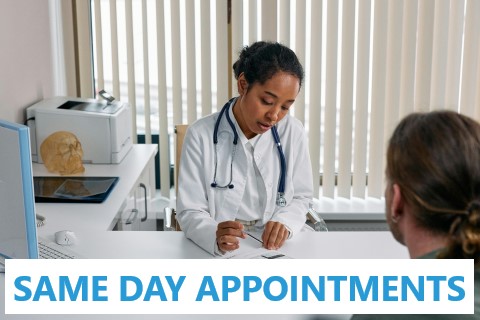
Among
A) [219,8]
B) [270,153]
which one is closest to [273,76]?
[270,153]

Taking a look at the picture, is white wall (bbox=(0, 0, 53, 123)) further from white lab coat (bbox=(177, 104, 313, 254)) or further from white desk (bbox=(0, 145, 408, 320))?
white lab coat (bbox=(177, 104, 313, 254))

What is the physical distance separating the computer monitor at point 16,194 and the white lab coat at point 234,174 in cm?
55

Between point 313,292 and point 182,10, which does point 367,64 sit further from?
point 313,292

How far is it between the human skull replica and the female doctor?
722mm

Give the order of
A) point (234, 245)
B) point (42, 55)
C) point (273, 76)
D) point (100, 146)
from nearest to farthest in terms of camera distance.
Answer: point (234, 245)
point (273, 76)
point (100, 146)
point (42, 55)

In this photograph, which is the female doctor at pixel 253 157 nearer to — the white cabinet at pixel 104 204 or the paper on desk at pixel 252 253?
the paper on desk at pixel 252 253

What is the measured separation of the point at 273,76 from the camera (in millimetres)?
2221

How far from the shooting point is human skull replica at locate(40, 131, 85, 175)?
2.87 metres

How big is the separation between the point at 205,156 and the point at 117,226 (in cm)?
53

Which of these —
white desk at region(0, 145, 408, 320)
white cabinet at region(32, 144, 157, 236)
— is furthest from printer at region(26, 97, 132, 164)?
white desk at region(0, 145, 408, 320)

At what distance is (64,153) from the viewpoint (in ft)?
9.41

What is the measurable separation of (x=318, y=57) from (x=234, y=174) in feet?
4.45

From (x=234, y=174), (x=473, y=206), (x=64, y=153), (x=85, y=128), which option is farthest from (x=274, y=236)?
(x=85, y=128)

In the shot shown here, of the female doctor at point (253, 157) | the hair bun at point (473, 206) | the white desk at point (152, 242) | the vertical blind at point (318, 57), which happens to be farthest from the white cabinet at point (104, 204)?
the hair bun at point (473, 206)
